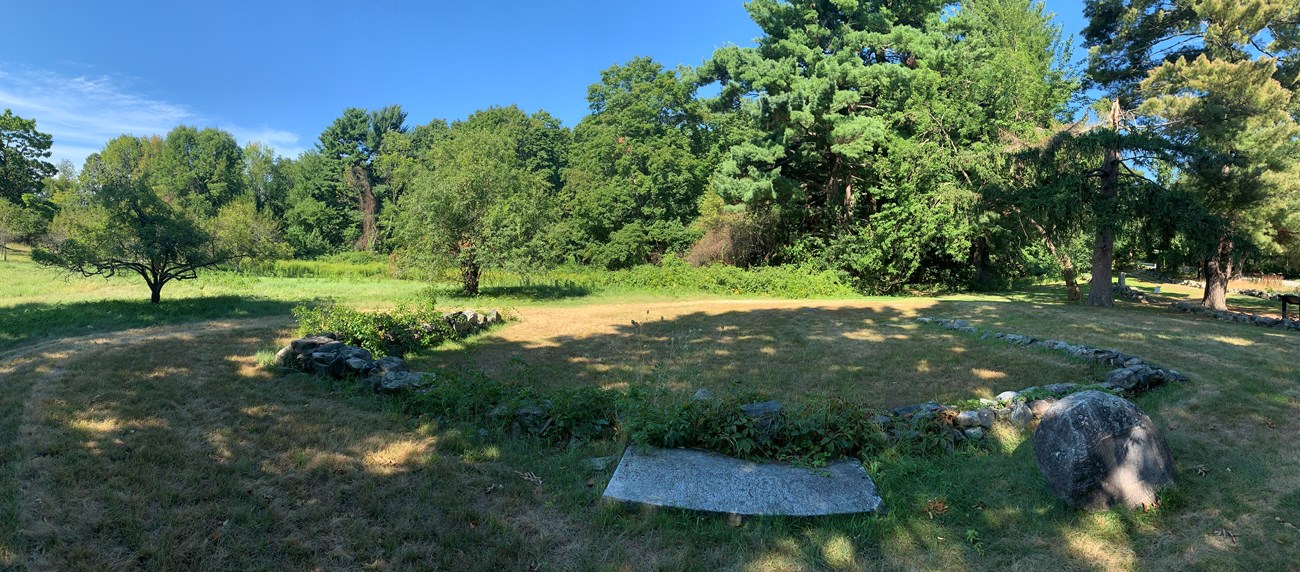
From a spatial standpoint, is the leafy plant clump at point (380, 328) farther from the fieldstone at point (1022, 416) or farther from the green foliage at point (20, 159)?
the green foliage at point (20, 159)

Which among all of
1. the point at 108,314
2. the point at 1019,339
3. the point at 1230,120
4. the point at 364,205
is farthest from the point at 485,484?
the point at 364,205

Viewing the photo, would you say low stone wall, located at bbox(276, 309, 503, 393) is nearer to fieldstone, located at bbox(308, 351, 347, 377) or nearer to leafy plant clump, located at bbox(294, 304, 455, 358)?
fieldstone, located at bbox(308, 351, 347, 377)

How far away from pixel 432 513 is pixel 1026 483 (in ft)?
12.8

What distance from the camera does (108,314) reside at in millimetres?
10836

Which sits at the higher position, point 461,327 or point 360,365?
point 360,365

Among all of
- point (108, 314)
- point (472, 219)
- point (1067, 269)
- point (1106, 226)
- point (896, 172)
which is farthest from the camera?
point (896, 172)

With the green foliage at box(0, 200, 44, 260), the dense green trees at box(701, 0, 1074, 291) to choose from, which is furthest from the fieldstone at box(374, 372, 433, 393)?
the green foliage at box(0, 200, 44, 260)

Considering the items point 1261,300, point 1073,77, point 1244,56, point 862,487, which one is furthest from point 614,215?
point 862,487

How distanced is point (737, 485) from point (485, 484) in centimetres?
173

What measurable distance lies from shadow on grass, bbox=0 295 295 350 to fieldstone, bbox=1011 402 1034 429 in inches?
486

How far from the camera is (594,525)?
3.41 metres

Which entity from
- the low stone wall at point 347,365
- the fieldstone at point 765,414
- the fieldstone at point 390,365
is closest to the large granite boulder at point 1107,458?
the fieldstone at point 765,414

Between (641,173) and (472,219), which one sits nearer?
(472,219)

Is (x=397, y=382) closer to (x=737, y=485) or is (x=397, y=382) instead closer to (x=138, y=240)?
(x=737, y=485)
